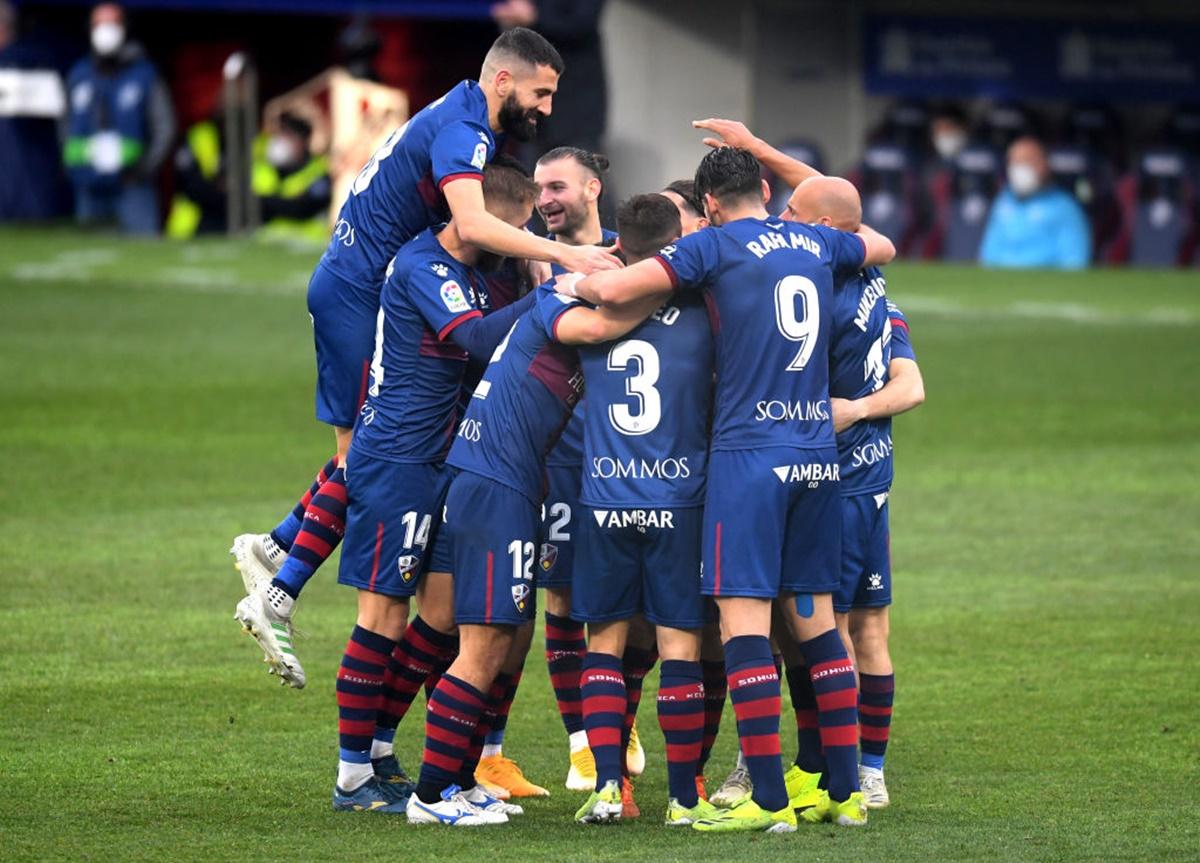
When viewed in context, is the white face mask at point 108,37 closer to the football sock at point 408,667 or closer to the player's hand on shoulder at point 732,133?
the player's hand on shoulder at point 732,133

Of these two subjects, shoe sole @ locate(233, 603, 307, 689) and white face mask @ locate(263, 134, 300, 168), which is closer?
shoe sole @ locate(233, 603, 307, 689)

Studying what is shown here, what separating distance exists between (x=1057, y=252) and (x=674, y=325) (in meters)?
20.8

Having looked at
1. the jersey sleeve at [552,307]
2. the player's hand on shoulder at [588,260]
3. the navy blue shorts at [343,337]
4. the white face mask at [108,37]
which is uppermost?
the white face mask at [108,37]

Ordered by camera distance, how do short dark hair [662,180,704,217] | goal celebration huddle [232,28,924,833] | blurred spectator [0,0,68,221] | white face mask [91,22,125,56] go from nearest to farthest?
goal celebration huddle [232,28,924,833], short dark hair [662,180,704,217], white face mask [91,22,125,56], blurred spectator [0,0,68,221]

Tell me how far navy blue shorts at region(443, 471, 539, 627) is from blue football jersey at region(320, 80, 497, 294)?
1.09m

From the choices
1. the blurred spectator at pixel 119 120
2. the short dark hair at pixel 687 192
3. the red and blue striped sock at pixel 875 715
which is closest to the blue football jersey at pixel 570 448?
the short dark hair at pixel 687 192

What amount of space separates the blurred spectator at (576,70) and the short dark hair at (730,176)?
16063 millimetres

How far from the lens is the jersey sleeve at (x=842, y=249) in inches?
259

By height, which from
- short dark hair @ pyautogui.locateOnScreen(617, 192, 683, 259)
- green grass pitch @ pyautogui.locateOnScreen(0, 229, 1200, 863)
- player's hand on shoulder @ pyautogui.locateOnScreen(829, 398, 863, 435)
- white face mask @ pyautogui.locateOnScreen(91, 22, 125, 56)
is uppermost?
white face mask @ pyautogui.locateOnScreen(91, 22, 125, 56)

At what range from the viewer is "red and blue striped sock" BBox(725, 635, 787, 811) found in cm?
633

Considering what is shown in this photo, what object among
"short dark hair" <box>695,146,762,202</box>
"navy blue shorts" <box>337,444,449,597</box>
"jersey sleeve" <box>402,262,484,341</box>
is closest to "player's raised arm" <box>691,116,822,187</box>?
"short dark hair" <box>695,146,762,202</box>

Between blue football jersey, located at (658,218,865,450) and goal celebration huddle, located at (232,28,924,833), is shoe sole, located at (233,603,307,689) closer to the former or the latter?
goal celebration huddle, located at (232,28,924,833)

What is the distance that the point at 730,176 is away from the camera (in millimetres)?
6508

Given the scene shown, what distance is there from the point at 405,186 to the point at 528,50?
23.5 inches
